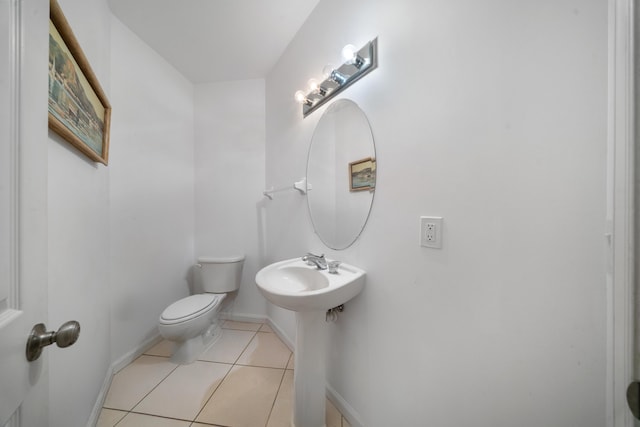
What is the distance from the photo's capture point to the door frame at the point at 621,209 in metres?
0.32

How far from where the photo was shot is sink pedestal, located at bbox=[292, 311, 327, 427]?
39.6 inches

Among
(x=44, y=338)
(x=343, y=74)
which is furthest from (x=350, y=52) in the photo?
(x=44, y=338)

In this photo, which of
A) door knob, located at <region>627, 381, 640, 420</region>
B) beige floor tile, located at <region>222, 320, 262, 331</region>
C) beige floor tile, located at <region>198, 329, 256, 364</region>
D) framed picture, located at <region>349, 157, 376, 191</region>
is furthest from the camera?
beige floor tile, located at <region>222, 320, 262, 331</region>

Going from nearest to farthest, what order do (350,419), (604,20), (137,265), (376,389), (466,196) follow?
(604,20) < (466,196) < (376,389) < (350,419) < (137,265)

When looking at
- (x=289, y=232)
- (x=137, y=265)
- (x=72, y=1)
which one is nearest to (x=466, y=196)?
(x=289, y=232)

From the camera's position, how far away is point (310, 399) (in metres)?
1.01

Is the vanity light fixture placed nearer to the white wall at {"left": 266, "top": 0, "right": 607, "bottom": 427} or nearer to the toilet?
the white wall at {"left": 266, "top": 0, "right": 607, "bottom": 427}

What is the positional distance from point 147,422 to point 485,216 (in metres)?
1.78

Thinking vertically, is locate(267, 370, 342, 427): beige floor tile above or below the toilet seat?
below

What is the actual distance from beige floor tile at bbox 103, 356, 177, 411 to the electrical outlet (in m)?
1.75

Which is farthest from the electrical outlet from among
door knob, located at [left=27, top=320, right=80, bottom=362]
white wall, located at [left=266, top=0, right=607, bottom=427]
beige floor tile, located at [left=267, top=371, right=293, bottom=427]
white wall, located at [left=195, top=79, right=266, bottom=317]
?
white wall, located at [left=195, top=79, right=266, bottom=317]

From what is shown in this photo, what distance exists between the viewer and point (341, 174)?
1.18m

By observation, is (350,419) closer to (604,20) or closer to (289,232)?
(289,232)

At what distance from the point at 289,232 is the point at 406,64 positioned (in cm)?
126
